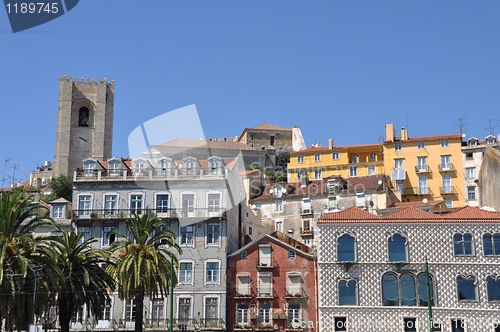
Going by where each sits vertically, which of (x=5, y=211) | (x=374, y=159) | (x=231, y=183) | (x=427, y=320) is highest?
(x=374, y=159)

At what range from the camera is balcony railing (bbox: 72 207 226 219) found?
64.1 m

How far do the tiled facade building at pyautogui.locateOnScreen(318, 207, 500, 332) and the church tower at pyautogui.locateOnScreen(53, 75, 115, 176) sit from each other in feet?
294

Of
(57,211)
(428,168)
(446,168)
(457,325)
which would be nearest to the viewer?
(457,325)

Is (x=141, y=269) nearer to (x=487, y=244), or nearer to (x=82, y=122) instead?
(x=487, y=244)

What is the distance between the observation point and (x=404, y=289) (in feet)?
179

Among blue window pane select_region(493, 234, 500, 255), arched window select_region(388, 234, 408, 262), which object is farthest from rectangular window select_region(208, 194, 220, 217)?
blue window pane select_region(493, 234, 500, 255)

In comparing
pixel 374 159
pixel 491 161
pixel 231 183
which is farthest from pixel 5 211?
pixel 374 159

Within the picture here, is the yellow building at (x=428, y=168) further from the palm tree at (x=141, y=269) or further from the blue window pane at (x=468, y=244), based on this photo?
the palm tree at (x=141, y=269)

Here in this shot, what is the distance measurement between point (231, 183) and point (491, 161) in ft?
78.6

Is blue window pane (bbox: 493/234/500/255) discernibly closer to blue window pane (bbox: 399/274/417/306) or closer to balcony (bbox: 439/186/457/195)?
blue window pane (bbox: 399/274/417/306)

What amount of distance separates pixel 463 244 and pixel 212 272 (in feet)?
69.5

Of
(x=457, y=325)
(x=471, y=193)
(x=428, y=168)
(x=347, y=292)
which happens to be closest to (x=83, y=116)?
(x=428, y=168)

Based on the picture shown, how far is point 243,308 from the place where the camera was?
60875mm

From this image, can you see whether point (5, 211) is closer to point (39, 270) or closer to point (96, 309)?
point (39, 270)
